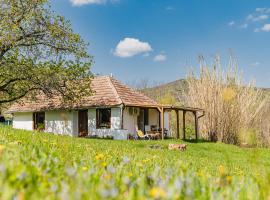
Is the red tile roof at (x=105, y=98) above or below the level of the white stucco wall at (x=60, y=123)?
above

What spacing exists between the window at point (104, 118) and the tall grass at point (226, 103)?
6439 millimetres

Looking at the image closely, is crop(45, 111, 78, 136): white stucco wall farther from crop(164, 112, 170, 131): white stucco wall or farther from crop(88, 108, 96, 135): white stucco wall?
crop(164, 112, 170, 131): white stucco wall

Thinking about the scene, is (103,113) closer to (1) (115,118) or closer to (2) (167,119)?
(1) (115,118)

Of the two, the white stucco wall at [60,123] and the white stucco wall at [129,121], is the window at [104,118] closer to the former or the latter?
the white stucco wall at [129,121]

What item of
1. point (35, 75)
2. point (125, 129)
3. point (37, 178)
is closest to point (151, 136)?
point (125, 129)

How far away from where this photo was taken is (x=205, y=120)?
82.7 ft

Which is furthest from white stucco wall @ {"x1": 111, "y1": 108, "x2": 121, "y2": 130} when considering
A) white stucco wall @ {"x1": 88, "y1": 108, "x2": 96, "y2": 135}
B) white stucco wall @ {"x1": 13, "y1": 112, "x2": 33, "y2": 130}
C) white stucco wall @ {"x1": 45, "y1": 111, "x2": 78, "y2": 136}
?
white stucco wall @ {"x1": 13, "y1": 112, "x2": 33, "y2": 130}

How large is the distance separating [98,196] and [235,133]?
76.2 ft

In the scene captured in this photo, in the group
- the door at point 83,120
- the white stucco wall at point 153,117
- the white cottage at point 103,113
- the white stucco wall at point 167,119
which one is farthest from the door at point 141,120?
the door at point 83,120

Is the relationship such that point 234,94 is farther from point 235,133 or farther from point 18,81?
point 18,81

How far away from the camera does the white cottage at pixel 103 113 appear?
26625 mm

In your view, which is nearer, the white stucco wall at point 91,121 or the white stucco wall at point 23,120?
the white stucco wall at point 91,121

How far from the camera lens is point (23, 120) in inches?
1342

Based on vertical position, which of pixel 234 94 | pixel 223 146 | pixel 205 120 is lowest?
pixel 223 146
